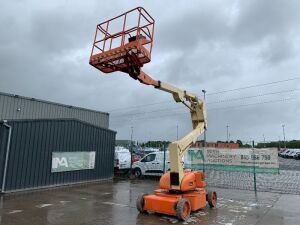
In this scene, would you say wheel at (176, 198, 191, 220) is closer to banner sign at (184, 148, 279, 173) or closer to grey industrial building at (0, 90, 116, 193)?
banner sign at (184, 148, 279, 173)

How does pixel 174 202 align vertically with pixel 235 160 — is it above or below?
below

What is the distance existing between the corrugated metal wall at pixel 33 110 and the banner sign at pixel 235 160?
977 centimetres

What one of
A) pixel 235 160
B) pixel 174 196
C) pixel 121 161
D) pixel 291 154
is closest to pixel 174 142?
pixel 174 196

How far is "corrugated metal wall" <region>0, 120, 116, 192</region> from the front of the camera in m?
12.9

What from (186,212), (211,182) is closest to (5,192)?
(186,212)

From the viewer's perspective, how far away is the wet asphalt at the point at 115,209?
27.9 feet

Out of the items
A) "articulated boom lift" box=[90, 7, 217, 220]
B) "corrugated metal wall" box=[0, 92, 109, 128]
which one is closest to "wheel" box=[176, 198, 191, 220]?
"articulated boom lift" box=[90, 7, 217, 220]

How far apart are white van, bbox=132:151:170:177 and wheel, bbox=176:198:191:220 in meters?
9.46

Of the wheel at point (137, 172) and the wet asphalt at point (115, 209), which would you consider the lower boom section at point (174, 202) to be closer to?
the wet asphalt at point (115, 209)

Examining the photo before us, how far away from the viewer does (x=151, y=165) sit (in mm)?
19156

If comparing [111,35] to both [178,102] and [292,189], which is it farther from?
[292,189]

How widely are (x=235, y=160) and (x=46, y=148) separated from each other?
919 centimetres

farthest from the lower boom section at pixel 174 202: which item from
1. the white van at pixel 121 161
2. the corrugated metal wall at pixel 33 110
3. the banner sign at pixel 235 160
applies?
the corrugated metal wall at pixel 33 110

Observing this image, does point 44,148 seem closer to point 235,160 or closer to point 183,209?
point 183,209
